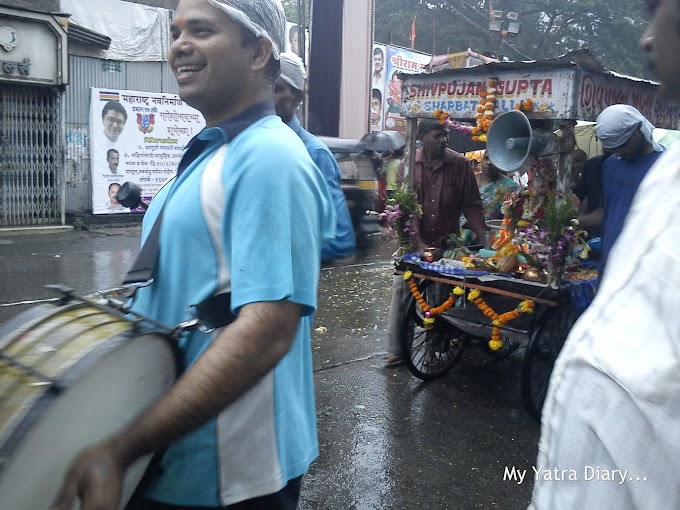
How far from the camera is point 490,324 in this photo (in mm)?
4809

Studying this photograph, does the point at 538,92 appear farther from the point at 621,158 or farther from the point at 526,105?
the point at 621,158

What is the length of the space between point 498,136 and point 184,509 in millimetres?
3833

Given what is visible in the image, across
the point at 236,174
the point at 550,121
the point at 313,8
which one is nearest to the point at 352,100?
the point at 313,8

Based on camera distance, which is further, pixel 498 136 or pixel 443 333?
pixel 443 333

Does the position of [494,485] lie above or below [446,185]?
below

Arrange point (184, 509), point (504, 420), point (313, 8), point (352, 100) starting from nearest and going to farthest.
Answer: point (184, 509), point (504, 420), point (313, 8), point (352, 100)

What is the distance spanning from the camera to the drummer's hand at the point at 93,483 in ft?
3.75

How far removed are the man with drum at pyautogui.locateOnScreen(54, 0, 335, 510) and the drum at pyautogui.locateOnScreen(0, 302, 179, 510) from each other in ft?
0.13

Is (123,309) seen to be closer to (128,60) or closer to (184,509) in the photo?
(184,509)

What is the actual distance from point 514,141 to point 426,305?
1337 mm

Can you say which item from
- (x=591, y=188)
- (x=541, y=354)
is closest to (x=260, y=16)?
(x=541, y=354)

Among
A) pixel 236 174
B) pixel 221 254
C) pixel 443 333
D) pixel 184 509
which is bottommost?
pixel 443 333

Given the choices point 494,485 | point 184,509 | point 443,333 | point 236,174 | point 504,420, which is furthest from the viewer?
point 443,333

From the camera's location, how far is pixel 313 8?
8.47 m
